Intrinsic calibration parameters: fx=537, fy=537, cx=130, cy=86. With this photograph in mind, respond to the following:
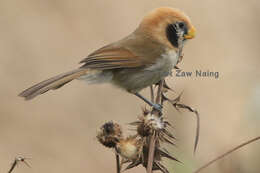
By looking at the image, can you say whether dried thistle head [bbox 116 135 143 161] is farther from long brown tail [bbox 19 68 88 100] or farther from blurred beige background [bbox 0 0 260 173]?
blurred beige background [bbox 0 0 260 173]

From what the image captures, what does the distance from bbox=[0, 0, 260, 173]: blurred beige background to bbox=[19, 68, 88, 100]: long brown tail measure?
2115 mm

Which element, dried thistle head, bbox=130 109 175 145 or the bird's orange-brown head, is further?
the bird's orange-brown head

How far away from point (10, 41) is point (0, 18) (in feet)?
1.79

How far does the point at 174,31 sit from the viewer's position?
15.4 feet

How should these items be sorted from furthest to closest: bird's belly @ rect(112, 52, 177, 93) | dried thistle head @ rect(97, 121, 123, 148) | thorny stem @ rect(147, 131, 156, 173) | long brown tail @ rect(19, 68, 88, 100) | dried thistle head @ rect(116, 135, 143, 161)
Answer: bird's belly @ rect(112, 52, 177, 93) < long brown tail @ rect(19, 68, 88, 100) < dried thistle head @ rect(97, 121, 123, 148) < dried thistle head @ rect(116, 135, 143, 161) < thorny stem @ rect(147, 131, 156, 173)

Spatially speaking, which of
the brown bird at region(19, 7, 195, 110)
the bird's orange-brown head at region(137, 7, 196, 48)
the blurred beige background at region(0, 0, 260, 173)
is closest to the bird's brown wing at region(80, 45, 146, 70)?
the brown bird at region(19, 7, 195, 110)

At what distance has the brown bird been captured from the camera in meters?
4.51

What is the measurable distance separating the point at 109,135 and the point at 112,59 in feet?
5.80

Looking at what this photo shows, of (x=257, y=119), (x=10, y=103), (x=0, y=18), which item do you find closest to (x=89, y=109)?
(x=10, y=103)

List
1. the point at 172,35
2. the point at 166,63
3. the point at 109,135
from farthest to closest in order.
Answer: the point at 172,35, the point at 166,63, the point at 109,135

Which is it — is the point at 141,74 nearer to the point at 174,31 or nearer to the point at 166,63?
→ the point at 166,63

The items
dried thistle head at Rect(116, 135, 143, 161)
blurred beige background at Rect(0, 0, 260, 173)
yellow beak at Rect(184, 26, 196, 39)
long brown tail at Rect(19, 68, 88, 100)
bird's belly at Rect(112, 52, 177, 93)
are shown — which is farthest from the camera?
blurred beige background at Rect(0, 0, 260, 173)

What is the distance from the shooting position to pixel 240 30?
807 cm

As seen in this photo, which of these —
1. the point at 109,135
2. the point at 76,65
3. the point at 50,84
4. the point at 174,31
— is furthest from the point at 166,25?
the point at 76,65
